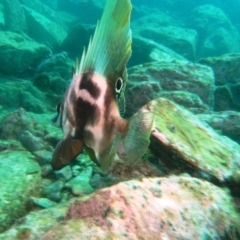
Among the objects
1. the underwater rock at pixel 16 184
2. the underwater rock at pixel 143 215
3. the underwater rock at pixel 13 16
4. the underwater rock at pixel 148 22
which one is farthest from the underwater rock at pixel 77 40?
the underwater rock at pixel 143 215

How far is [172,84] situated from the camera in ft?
18.4

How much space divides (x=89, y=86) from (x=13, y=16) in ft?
44.0

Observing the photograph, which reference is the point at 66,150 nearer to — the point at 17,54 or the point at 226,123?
the point at 226,123

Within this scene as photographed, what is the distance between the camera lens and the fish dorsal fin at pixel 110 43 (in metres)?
1.04

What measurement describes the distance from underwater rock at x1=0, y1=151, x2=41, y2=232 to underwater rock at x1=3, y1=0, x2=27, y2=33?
35.7 ft

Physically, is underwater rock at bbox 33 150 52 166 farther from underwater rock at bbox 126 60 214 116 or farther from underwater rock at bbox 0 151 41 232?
underwater rock at bbox 126 60 214 116

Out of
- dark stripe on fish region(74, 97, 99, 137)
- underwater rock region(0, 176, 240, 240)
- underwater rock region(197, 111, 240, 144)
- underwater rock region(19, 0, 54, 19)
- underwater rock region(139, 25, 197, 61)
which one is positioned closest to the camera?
dark stripe on fish region(74, 97, 99, 137)

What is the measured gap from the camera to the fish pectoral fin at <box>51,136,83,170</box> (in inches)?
52.5

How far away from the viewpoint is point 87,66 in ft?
3.96

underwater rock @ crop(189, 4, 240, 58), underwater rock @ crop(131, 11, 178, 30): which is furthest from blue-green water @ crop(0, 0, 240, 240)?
underwater rock @ crop(189, 4, 240, 58)

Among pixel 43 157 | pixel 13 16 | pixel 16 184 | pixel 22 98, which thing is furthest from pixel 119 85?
pixel 13 16

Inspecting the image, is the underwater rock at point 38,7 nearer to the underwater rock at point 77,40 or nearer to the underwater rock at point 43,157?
the underwater rock at point 77,40

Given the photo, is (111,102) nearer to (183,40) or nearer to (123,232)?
(123,232)

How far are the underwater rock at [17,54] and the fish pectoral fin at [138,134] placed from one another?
28.6 ft
